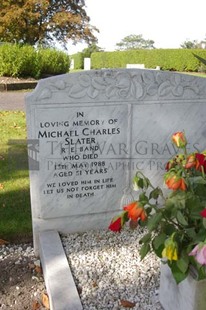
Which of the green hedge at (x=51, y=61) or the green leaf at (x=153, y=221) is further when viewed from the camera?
the green hedge at (x=51, y=61)

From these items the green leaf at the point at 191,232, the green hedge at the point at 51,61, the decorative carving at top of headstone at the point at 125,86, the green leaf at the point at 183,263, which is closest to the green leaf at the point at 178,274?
the green leaf at the point at 183,263

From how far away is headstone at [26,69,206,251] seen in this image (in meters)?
2.66

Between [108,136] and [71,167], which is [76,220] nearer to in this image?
[71,167]

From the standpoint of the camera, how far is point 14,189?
3855 millimetres

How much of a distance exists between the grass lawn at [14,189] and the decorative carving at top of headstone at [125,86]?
1223 millimetres

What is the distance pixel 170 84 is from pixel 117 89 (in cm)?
46

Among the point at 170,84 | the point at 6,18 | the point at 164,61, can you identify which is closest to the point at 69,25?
the point at 6,18

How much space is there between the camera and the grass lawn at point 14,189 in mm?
3076

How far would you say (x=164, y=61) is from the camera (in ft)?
100

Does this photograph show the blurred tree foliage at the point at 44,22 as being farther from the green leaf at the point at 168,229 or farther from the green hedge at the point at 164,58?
the green leaf at the point at 168,229

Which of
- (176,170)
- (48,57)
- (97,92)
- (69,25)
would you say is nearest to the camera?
(176,170)

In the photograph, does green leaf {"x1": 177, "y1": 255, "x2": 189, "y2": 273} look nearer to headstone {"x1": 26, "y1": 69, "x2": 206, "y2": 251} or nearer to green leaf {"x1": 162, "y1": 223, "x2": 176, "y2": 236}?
green leaf {"x1": 162, "y1": 223, "x2": 176, "y2": 236}

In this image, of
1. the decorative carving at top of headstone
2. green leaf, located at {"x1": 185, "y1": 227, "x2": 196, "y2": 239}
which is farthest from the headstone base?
the decorative carving at top of headstone

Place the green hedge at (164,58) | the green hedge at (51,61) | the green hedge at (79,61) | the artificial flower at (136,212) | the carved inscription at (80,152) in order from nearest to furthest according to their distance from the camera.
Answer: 1. the artificial flower at (136,212)
2. the carved inscription at (80,152)
3. the green hedge at (51,61)
4. the green hedge at (164,58)
5. the green hedge at (79,61)
